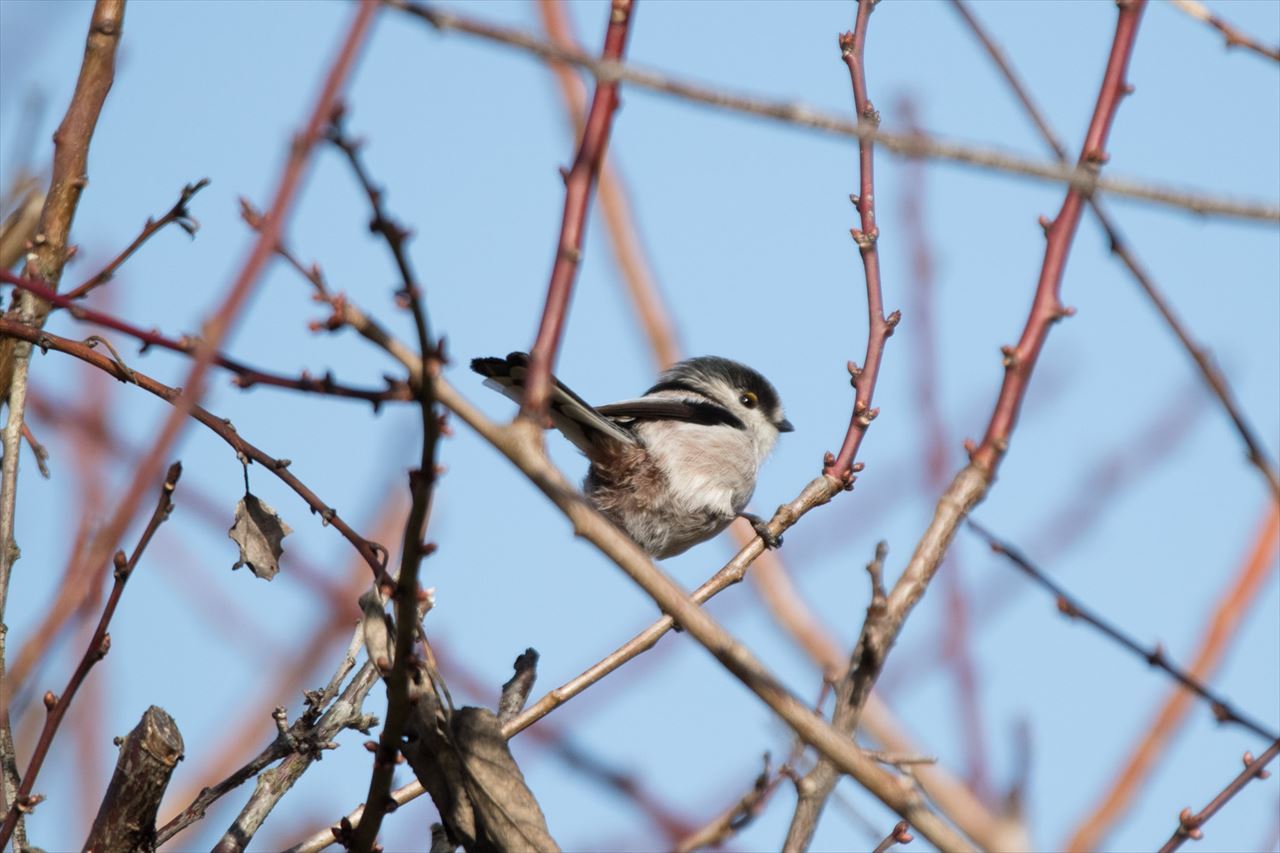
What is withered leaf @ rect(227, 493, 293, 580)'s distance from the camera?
7.26 feet

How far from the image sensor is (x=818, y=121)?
3.64 feet

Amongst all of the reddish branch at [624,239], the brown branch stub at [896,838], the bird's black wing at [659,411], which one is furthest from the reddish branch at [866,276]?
the bird's black wing at [659,411]

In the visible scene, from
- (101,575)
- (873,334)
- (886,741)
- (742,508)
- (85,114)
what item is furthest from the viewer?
(742,508)

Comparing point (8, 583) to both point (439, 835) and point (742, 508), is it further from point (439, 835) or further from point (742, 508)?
point (742, 508)

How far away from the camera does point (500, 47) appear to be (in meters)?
1.08

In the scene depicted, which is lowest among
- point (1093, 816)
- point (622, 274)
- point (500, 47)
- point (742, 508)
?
point (1093, 816)

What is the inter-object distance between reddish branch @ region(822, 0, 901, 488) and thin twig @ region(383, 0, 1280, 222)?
57.5 inches

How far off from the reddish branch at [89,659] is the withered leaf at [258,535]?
17 cm

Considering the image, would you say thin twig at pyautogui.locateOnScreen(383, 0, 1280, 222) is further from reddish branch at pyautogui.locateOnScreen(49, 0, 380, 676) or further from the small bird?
the small bird

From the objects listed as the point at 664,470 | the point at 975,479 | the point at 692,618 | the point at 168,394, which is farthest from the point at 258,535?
the point at 664,470

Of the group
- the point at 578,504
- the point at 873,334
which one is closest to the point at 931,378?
the point at 873,334

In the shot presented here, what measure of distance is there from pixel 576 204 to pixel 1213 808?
113cm

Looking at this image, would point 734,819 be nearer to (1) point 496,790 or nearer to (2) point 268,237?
(1) point 496,790

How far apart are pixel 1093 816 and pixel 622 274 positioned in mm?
1607
